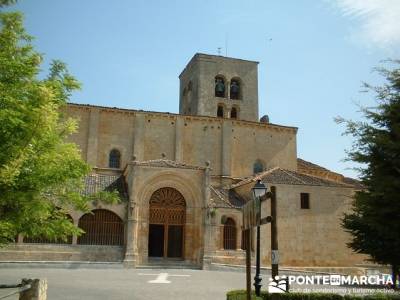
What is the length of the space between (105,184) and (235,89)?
17.3 metres

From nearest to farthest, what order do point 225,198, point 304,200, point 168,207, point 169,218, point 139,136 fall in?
point 169,218, point 168,207, point 225,198, point 304,200, point 139,136

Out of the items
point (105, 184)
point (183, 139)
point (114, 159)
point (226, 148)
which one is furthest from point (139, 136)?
point (226, 148)

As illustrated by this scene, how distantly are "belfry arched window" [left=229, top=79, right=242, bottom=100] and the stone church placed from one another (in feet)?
1.63

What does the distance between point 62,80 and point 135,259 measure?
58.3 ft

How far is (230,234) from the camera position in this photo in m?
29.6

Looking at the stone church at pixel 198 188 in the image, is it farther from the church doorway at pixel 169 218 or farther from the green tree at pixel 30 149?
the green tree at pixel 30 149

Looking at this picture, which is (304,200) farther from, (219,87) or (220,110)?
(219,87)

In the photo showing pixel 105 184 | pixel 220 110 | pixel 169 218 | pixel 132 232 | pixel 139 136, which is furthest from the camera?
pixel 220 110

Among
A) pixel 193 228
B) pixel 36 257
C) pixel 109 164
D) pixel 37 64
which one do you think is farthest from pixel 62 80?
pixel 109 164

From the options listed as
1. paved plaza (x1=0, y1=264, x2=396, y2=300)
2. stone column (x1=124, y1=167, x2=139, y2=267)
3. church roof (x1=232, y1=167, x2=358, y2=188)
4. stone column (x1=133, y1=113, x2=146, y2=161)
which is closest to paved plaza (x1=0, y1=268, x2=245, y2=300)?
paved plaza (x1=0, y1=264, x2=396, y2=300)

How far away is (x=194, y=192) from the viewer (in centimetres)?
2931

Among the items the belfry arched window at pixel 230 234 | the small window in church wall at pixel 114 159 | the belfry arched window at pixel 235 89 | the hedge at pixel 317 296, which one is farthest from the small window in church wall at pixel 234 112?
the hedge at pixel 317 296

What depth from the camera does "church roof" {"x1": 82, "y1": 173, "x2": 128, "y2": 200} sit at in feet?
94.2

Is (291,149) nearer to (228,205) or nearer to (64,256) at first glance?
(228,205)
